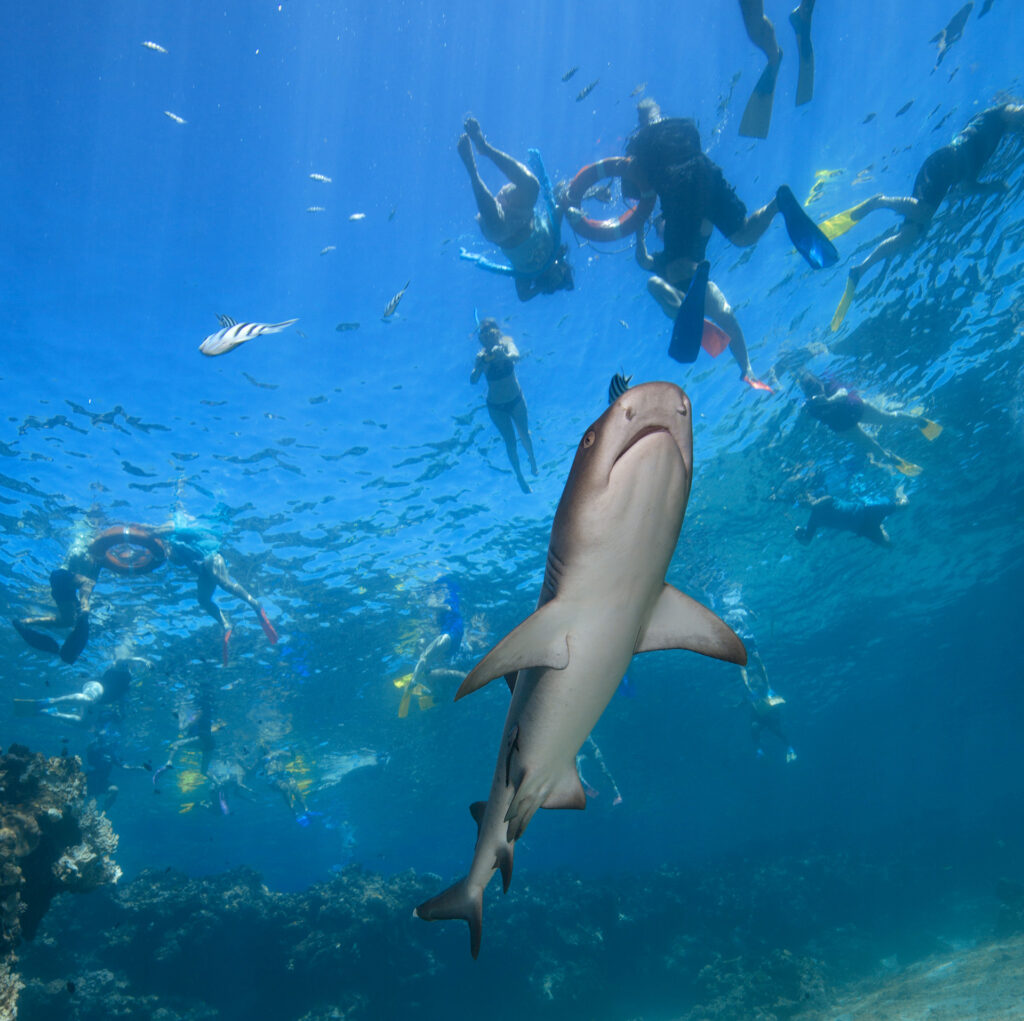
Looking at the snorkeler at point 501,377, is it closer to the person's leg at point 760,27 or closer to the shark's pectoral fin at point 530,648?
the person's leg at point 760,27

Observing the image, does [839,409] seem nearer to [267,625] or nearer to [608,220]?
[608,220]

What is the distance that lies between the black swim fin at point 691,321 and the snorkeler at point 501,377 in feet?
13.5

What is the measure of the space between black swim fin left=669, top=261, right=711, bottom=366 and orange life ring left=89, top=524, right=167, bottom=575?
14475mm

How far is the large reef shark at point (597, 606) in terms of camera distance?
1.55m

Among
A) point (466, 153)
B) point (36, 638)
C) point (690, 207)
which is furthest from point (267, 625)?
point (690, 207)

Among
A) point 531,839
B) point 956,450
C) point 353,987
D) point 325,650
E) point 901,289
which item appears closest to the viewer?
point 901,289

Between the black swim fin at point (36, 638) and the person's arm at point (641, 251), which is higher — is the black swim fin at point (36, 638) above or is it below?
below

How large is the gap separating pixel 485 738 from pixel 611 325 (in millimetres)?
Answer: 28600

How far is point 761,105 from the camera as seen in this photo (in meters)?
6.69

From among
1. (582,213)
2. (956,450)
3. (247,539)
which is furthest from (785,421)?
(247,539)

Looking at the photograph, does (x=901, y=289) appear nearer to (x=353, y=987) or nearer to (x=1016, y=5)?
(x=1016, y=5)

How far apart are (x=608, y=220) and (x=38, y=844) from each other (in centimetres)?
1238

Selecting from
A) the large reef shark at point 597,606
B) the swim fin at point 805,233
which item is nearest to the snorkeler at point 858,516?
the swim fin at point 805,233

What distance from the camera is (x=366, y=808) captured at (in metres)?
50.8
